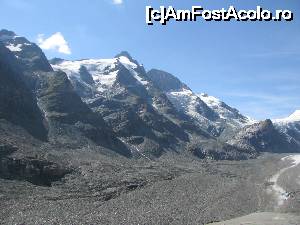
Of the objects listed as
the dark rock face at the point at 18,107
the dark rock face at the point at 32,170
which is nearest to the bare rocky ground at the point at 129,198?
the dark rock face at the point at 32,170

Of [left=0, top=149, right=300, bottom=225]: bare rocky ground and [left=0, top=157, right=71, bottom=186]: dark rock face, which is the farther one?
[left=0, top=157, right=71, bottom=186]: dark rock face

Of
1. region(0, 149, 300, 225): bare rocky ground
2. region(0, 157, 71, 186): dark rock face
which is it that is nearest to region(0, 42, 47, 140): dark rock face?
region(0, 149, 300, 225): bare rocky ground

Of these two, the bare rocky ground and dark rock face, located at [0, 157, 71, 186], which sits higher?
dark rock face, located at [0, 157, 71, 186]

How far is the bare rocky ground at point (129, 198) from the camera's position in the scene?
88.3m

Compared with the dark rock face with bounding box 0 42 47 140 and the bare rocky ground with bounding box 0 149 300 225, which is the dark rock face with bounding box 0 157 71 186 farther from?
the dark rock face with bounding box 0 42 47 140

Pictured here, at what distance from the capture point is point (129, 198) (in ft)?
363

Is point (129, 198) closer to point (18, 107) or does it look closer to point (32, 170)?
point (32, 170)

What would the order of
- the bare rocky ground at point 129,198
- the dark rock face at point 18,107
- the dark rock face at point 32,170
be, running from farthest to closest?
the dark rock face at point 18,107 → the dark rock face at point 32,170 → the bare rocky ground at point 129,198

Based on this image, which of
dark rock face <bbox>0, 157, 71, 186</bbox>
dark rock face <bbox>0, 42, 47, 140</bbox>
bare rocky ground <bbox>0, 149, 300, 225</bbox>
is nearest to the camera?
bare rocky ground <bbox>0, 149, 300, 225</bbox>

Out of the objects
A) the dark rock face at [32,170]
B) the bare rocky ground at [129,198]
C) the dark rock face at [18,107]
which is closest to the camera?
the bare rocky ground at [129,198]

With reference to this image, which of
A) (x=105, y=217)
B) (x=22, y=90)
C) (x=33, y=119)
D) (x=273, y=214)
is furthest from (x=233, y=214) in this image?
(x=22, y=90)

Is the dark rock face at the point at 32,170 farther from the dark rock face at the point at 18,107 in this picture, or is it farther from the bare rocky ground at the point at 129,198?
the dark rock face at the point at 18,107

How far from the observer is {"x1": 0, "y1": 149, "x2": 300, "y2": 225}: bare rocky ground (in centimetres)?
8831

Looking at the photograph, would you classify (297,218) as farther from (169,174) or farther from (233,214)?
(169,174)
